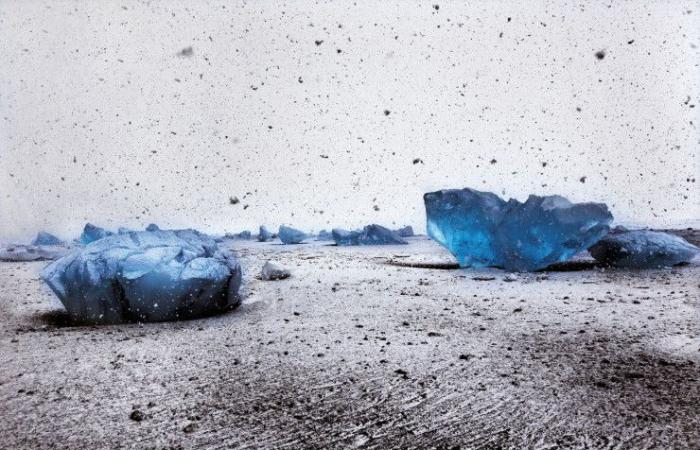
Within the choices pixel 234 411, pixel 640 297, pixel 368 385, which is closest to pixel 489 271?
pixel 640 297

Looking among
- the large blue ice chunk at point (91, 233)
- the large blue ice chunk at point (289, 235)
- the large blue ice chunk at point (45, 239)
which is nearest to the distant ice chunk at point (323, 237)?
the large blue ice chunk at point (289, 235)

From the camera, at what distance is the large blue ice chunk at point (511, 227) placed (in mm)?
4273

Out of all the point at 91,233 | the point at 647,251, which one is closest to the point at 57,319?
the point at 647,251

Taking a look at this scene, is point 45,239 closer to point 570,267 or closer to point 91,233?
point 91,233

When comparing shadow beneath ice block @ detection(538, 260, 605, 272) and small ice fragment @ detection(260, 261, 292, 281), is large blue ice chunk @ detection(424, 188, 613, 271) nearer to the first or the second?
shadow beneath ice block @ detection(538, 260, 605, 272)

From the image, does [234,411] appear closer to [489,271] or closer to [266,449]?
[266,449]

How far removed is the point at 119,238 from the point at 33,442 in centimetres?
177

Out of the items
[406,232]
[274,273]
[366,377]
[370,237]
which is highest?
[406,232]

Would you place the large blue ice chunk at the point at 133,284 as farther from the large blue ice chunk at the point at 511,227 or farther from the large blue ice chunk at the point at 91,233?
the large blue ice chunk at the point at 91,233

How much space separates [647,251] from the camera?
436 cm

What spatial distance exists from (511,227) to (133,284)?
3747 mm

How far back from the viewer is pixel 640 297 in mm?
2693

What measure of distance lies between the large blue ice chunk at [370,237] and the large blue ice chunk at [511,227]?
614cm

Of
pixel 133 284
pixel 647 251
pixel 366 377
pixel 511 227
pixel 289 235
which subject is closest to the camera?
pixel 366 377
